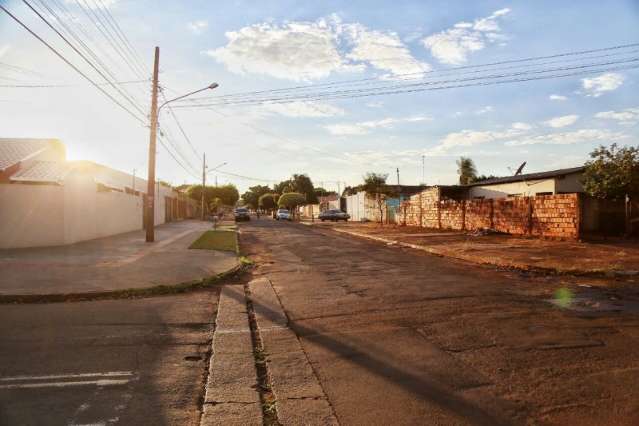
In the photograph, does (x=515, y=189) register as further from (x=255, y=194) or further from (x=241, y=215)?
(x=255, y=194)

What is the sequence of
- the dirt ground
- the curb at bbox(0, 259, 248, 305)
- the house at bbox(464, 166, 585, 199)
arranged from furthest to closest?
the house at bbox(464, 166, 585, 199)
the dirt ground
the curb at bbox(0, 259, 248, 305)

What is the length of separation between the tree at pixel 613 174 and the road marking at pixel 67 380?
19.8m

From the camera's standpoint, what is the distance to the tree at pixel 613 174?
60.6ft

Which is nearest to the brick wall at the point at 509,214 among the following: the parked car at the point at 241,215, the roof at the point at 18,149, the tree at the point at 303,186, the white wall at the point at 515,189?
the white wall at the point at 515,189

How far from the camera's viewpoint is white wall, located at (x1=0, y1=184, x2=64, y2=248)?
684 inches

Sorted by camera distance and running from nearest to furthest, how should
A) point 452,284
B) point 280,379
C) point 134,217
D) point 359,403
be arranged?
point 359,403 → point 280,379 → point 452,284 → point 134,217

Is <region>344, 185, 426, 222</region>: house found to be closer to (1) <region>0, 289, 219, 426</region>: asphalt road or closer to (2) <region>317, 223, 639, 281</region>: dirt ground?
(2) <region>317, 223, 639, 281</region>: dirt ground

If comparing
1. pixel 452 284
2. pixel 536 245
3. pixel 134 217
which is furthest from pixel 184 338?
pixel 134 217

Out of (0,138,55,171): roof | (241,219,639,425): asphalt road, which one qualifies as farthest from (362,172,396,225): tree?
(241,219,639,425): asphalt road

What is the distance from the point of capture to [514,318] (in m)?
6.47

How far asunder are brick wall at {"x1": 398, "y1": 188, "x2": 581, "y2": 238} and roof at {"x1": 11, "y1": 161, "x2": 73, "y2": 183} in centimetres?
1970

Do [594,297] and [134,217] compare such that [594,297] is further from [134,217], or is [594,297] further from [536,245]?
[134,217]

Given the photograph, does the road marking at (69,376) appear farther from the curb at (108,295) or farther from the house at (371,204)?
the house at (371,204)

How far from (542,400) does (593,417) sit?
1.28ft
